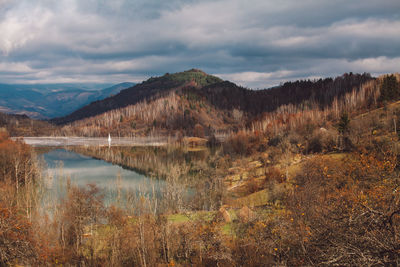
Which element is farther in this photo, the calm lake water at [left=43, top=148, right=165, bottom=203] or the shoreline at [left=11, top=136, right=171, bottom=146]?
the shoreline at [left=11, top=136, right=171, bottom=146]

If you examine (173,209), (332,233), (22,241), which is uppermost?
(332,233)

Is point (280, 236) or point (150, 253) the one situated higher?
point (280, 236)

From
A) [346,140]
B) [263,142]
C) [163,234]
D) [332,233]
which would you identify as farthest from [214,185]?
[263,142]

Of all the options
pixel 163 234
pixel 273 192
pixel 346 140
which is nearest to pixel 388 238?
pixel 163 234

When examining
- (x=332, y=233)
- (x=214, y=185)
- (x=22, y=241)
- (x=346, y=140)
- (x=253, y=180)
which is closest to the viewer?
(x=332, y=233)

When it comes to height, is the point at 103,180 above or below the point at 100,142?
below

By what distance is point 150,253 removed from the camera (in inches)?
951

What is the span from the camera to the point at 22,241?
14.9 meters

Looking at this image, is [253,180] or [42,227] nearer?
[42,227]

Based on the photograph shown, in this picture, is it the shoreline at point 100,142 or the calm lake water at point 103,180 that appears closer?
the calm lake water at point 103,180

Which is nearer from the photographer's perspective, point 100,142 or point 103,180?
point 103,180

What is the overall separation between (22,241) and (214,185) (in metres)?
38.0

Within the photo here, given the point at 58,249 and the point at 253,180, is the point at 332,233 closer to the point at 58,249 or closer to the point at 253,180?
the point at 58,249

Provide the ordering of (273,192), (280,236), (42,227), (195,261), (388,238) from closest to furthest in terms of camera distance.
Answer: (388,238) < (280,236) < (195,261) < (42,227) < (273,192)
